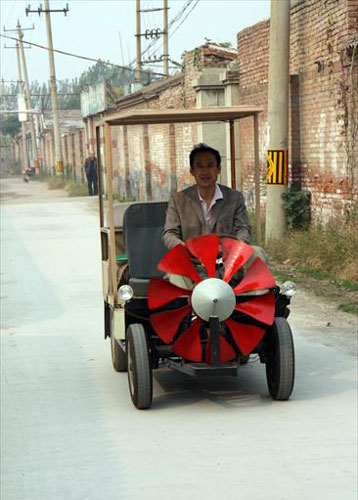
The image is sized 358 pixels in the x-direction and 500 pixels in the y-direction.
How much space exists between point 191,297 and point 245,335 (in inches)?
19.6

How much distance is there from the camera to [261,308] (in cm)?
713

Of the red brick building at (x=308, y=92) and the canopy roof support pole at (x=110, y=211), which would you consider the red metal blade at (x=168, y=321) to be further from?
the red brick building at (x=308, y=92)

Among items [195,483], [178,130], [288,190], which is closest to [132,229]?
[195,483]

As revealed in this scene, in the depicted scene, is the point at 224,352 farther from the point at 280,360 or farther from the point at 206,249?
the point at 206,249

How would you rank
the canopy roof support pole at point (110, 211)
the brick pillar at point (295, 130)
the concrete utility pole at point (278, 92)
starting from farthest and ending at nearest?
1. the brick pillar at point (295, 130)
2. the concrete utility pole at point (278, 92)
3. the canopy roof support pole at point (110, 211)

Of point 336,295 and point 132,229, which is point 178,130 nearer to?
point 336,295

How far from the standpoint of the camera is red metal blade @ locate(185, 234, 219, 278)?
23.2 ft

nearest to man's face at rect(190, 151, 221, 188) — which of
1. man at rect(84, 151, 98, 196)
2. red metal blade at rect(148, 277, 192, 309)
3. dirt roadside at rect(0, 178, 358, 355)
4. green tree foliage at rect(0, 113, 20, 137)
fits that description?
red metal blade at rect(148, 277, 192, 309)

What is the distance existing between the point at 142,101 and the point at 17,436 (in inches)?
1022

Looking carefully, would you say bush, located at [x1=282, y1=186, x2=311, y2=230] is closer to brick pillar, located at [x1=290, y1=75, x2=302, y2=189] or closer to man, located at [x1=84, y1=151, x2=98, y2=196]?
brick pillar, located at [x1=290, y1=75, x2=302, y2=189]

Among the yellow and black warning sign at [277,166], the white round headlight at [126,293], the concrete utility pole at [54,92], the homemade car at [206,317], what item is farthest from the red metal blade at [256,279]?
the concrete utility pole at [54,92]

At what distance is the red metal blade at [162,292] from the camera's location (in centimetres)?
711

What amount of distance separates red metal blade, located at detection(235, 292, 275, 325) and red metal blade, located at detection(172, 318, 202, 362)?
0.33m

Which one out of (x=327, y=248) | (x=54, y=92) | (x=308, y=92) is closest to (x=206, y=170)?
(x=327, y=248)
